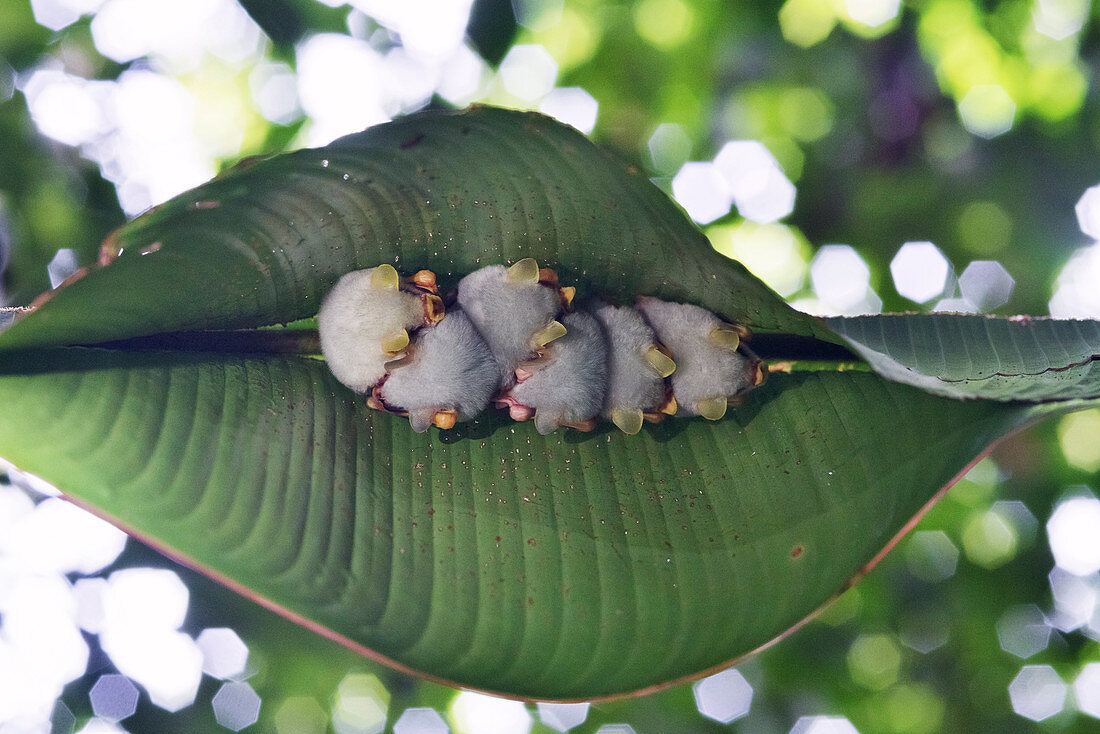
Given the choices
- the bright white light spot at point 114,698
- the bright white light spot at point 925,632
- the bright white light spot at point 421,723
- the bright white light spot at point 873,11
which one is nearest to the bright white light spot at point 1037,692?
the bright white light spot at point 925,632

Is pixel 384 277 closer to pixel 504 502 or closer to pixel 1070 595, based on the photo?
pixel 504 502

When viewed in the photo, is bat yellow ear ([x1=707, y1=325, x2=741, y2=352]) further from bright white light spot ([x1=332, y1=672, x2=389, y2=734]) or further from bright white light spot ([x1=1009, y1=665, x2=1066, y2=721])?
bright white light spot ([x1=1009, y1=665, x2=1066, y2=721])

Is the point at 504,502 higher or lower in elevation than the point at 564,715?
higher

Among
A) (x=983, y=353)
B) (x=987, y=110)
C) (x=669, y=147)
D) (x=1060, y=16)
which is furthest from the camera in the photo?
(x=669, y=147)

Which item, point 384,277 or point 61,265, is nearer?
point 384,277

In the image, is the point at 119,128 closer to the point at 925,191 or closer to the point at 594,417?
the point at 594,417

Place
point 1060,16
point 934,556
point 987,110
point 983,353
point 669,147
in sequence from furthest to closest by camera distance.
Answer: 1. point 934,556
2. point 669,147
3. point 987,110
4. point 1060,16
5. point 983,353

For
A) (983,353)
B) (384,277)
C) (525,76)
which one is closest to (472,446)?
(384,277)
